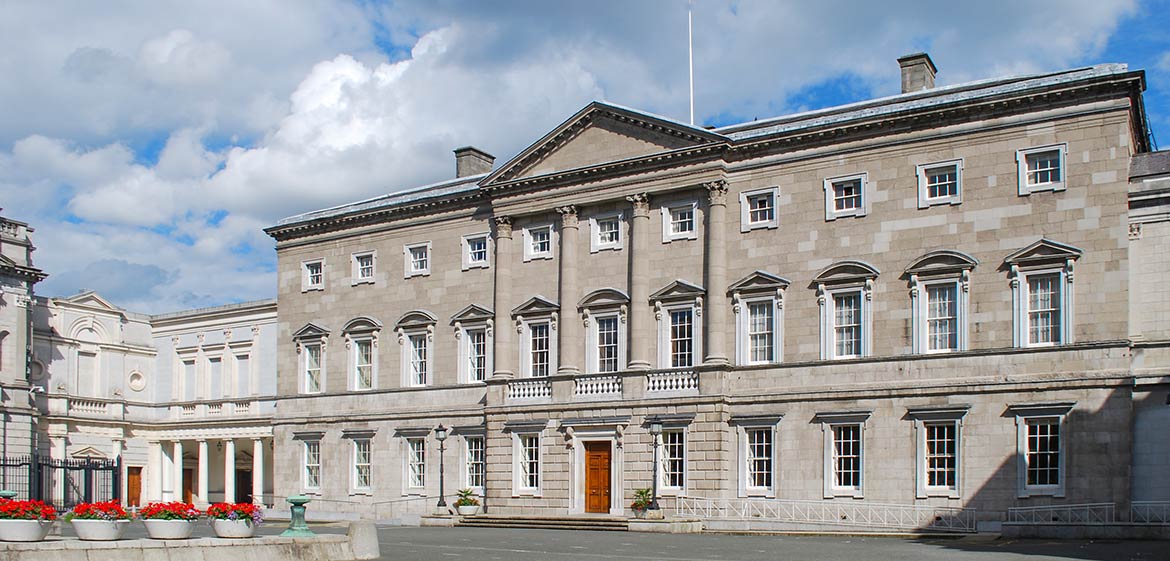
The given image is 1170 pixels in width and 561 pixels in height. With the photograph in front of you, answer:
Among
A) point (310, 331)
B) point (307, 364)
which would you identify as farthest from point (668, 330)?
point (307, 364)

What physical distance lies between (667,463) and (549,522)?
13.6 feet

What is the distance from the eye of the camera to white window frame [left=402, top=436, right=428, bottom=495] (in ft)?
157

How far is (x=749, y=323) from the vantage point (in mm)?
40844

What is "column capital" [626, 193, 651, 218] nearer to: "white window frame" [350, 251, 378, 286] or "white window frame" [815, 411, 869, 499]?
"white window frame" [815, 411, 869, 499]

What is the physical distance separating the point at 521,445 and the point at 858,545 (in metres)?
15.6

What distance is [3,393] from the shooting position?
5406 centimetres

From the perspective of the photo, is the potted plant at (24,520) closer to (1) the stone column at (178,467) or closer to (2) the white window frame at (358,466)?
(2) the white window frame at (358,466)

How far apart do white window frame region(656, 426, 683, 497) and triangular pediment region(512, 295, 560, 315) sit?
6.27 meters

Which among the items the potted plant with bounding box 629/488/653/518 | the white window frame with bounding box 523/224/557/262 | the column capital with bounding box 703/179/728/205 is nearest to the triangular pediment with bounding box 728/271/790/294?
the column capital with bounding box 703/179/728/205

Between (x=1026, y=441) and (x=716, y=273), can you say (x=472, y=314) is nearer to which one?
(x=716, y=273)

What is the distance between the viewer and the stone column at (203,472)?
196 feet

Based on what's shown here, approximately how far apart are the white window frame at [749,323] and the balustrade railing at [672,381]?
1.56 metres

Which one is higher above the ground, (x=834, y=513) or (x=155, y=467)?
(x=834, y=513)

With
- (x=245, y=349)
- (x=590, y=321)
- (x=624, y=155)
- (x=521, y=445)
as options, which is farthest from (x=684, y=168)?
(x=245, y=349)
